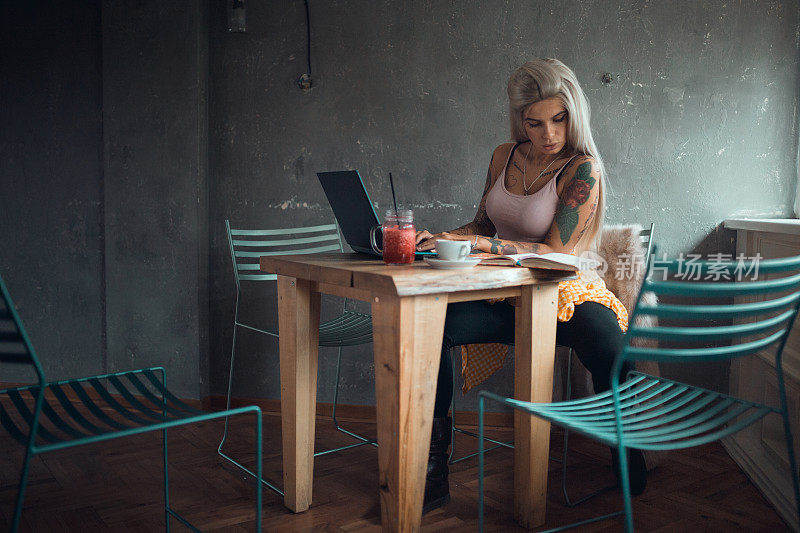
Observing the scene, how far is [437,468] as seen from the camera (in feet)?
6.57

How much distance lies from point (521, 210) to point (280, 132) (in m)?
1.34

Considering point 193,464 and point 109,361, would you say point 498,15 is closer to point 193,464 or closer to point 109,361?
point 193,464

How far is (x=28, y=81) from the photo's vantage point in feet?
10.5

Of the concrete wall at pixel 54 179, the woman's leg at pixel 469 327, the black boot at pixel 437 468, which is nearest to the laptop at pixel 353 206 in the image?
the woman's leg at pixel 469 327

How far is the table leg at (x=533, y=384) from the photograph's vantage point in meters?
1.79

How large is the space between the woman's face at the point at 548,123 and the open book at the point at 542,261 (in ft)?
1.76

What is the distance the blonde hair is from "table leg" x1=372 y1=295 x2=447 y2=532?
78cm

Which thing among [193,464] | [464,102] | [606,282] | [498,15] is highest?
[498,15]

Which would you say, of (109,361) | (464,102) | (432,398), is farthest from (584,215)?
(109,361)

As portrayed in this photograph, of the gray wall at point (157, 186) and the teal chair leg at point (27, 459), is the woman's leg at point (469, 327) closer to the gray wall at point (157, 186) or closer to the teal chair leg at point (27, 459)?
the teal chair leg at point (27, 459)

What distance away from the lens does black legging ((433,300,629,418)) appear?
193cm

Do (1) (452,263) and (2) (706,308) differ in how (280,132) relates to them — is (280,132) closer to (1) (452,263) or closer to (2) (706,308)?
(1) (452,263)

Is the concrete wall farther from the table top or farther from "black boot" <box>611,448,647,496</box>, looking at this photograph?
"black boot" <box>611,448,647,496</box>

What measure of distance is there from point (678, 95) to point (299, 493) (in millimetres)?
2152
